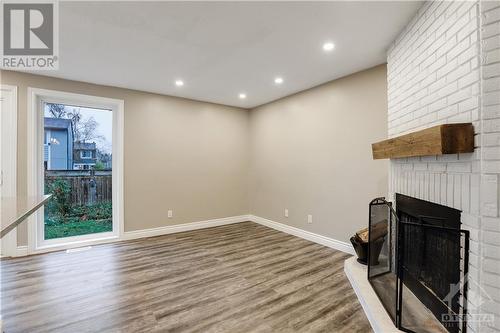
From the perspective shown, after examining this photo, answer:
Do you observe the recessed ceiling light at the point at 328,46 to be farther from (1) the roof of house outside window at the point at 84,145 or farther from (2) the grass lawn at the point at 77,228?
(2) the grass lawn at the point at 77,228

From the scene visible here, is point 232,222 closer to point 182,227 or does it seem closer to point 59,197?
Answer: point 182,227

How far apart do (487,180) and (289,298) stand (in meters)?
1.78

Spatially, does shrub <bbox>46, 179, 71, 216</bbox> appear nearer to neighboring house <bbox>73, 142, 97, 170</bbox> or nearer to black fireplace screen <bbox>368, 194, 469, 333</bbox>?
neighboring house <bbox>73, 142, 97, 170</bbox>

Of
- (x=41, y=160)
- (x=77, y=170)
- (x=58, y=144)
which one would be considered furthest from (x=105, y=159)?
(x=41, y=160)

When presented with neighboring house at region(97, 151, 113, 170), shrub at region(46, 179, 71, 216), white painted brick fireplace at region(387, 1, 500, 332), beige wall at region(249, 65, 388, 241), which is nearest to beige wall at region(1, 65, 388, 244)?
beige wall at region(249, 65, 388, 241)

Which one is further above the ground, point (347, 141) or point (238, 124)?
point (238, 124)

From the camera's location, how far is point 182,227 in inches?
178

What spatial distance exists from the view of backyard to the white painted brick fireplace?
438 cm

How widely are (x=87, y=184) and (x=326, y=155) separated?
3942mm

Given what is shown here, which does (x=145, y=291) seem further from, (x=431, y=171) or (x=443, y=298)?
(x=431, y=171)

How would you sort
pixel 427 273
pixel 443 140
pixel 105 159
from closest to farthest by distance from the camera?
pixel 443 140, pixel 427 273, pixel 105 159

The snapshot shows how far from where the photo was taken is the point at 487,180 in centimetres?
128

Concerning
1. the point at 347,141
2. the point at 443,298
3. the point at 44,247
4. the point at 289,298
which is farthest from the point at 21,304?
the point at 347,141

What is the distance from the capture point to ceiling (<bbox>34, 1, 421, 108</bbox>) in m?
1.97
